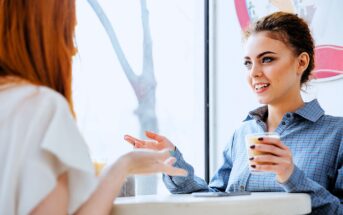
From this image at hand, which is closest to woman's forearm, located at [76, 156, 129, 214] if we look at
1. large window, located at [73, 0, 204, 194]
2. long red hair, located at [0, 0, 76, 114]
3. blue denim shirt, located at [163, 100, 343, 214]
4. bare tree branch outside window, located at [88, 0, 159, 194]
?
long red hair, located at [0, 0, 76, 114]

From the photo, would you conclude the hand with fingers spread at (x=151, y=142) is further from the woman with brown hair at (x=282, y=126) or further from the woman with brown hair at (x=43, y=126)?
the woman with brown hair at (x=43, y=126)

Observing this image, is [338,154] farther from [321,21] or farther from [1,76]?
[1,76]

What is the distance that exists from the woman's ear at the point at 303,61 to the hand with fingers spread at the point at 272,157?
1.95 feet

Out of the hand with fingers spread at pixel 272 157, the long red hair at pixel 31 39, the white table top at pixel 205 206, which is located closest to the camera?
the long red hair at pixel 31 39

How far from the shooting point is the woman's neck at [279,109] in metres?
1.87

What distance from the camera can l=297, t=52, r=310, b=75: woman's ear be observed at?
189 cm

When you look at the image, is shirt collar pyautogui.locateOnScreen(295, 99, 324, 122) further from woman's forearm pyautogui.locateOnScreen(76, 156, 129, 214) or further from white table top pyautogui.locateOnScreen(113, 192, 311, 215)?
woman's forearm pyautogui.locateOnScreen(76, 156, 129, 214)

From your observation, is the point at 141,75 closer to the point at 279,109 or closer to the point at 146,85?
the point at 146,85

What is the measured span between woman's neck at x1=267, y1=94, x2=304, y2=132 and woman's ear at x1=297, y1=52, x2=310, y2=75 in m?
0.11

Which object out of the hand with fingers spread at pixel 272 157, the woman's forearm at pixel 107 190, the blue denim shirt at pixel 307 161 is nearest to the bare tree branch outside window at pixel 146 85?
the blue denim shirt at pixel 307 161

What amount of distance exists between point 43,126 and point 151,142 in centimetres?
87

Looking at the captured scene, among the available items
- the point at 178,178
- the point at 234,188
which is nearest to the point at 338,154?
the point at 234,188

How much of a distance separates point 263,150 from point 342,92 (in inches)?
43.0

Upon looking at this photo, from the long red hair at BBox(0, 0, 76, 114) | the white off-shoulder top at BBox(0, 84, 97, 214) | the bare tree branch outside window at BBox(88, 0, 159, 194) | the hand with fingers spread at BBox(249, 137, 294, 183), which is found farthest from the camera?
the bare tree branch outside window at BBox(88, 0, 159, 194)
